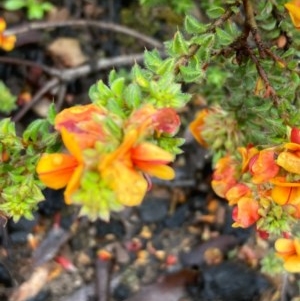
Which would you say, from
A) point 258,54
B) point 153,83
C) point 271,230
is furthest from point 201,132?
point 153,83

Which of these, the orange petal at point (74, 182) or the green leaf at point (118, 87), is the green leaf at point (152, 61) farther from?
the orange petal at point (74, 182)

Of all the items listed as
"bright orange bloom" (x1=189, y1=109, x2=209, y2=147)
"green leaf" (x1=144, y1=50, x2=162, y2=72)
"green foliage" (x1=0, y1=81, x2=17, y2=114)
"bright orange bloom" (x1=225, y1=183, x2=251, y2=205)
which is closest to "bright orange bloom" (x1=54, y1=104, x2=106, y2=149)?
"green leaf" (x1=144, y1=50, x2=162, y2=72)

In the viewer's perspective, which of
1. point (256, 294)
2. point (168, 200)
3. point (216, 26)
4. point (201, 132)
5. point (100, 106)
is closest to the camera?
point (100, 106)

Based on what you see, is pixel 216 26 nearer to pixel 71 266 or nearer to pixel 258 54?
pixel 258 54

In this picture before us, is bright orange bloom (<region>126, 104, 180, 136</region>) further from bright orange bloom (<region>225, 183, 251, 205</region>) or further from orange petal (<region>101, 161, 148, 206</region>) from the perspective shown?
bright orange bloom (<region>225, 183, 251, 205</region>)

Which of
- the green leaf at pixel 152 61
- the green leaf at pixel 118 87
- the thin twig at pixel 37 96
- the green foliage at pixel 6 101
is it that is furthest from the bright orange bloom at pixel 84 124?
the thin twig at pixel 37 96

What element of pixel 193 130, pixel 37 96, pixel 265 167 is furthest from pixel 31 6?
pixel 265 167
